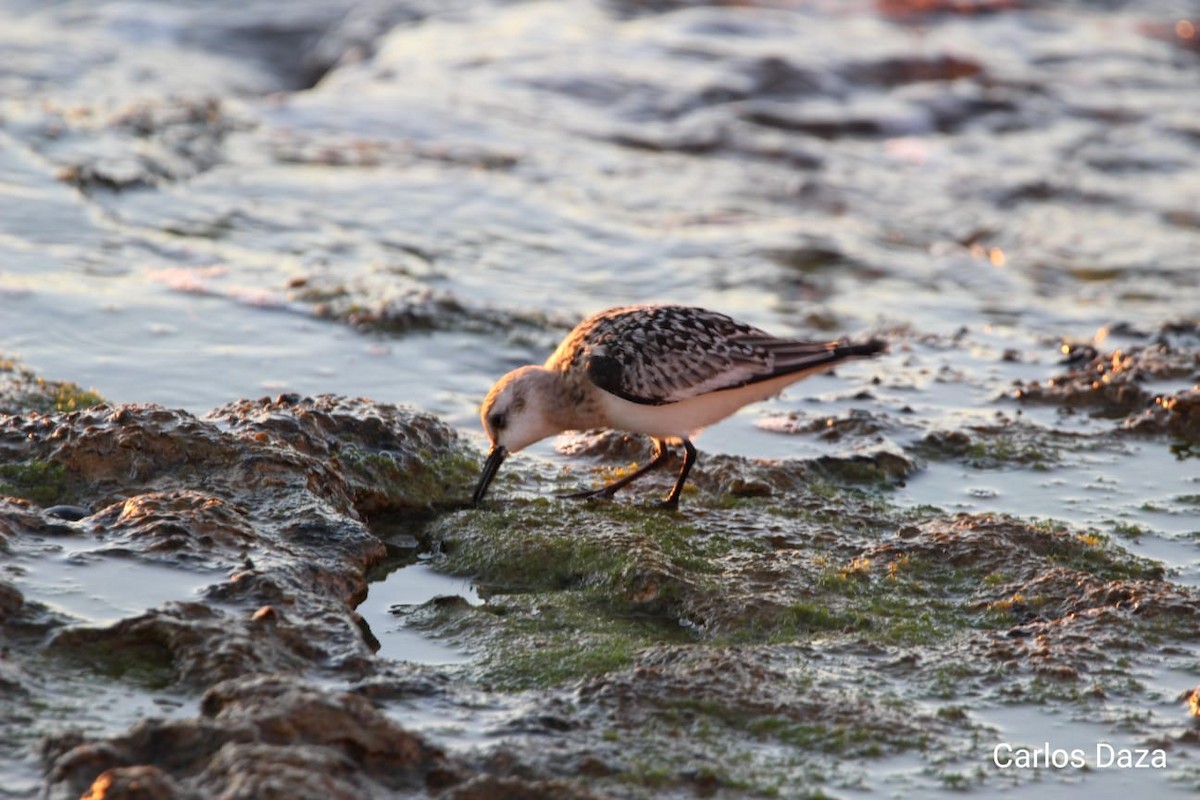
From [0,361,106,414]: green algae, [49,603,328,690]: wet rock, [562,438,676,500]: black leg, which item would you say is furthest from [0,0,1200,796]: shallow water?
[562,438,676,500]: black leg

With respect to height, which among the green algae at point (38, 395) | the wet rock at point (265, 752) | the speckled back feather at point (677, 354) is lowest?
the wet rock at point (265, 752)

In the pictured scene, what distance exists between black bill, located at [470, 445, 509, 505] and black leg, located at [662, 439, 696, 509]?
675 mm

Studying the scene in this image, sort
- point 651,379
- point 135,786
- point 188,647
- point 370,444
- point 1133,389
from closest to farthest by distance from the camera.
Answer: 1. point 135,786
2. point 188,647
3. point 370,444
4. point 651,379
5. point 1133,389

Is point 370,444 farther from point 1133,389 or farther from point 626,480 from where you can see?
point 1133,389

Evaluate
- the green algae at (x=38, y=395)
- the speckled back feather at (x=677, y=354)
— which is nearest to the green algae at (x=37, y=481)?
the green algae at (x=38, y=395)

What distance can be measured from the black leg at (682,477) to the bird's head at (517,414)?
0.57 metres

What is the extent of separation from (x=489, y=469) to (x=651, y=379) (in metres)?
0.73

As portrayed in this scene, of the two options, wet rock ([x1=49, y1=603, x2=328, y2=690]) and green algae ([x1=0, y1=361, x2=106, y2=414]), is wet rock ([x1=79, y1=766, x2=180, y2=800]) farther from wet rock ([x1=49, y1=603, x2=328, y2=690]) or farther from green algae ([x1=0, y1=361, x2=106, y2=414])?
green algae ([x1=0, y1=361, x2=106, y2=414])

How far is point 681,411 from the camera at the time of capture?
5668 mm

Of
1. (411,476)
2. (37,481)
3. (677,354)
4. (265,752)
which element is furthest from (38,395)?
(265,752)

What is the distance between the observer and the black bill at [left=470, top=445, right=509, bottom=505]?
5.48m

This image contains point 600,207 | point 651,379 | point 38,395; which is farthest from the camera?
point 600,207

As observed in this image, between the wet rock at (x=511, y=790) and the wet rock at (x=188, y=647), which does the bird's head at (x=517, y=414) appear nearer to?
the wet rock at (x=188, y=647)

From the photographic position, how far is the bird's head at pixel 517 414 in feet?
18.6
